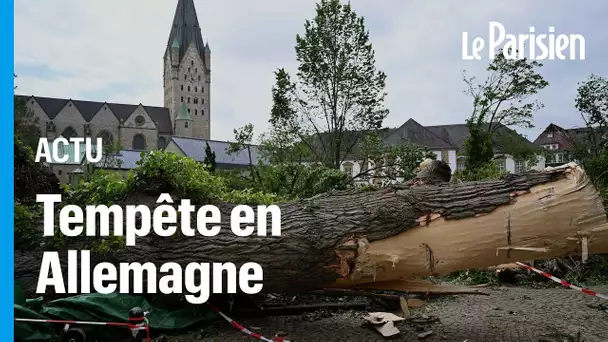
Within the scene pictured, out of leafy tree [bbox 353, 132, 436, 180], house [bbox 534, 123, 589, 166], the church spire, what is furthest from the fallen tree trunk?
the church spire

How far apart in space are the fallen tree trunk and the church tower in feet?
264

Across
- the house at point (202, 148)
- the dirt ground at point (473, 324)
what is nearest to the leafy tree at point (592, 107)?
the dirt ground at point (473, 324)

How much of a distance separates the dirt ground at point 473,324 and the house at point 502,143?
77.0ft

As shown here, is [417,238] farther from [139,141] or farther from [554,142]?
[139,141]

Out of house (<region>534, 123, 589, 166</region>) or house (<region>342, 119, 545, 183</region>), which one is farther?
house (<region>534, 123, 589, 166</region>)

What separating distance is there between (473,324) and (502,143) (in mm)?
31015

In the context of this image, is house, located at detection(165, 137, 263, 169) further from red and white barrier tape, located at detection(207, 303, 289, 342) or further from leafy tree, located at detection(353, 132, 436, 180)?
red and white barrier tape, located at detection(207, 303, 289, 342)

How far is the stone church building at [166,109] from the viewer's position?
263ft

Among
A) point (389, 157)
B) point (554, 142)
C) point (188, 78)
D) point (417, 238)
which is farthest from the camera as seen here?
point (188, 78)

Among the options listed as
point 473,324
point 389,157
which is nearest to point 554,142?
point 389,157

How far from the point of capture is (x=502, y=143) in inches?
1339

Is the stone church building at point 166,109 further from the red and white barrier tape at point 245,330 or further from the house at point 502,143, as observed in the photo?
the red and white barrier tape at point 245,330

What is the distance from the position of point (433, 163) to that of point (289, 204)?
2.69 m

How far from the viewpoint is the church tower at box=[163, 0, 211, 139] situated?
84.9 metres
